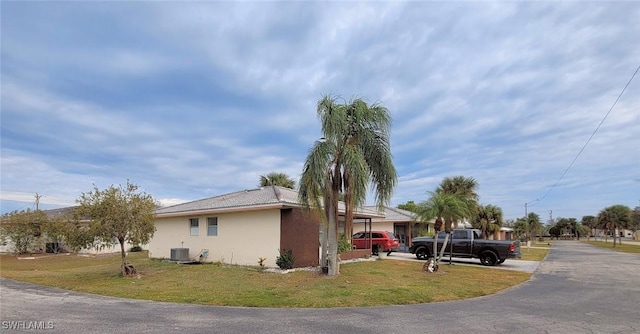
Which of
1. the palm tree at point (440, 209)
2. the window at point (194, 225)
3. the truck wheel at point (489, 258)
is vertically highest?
the palm tree at point (440, 209)

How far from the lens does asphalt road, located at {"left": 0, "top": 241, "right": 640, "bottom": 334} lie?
24.9 ft

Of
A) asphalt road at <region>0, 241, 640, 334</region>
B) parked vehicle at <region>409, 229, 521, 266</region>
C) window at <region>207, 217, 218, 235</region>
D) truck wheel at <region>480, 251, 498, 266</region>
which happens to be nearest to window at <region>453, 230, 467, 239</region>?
parked vehicle at <region>409, 229, 521, 266</region>

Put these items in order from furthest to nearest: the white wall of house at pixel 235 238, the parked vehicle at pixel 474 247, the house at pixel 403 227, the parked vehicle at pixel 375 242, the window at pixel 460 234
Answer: the house at pixel 403 227 < the parked vehicle at pixel 375 242 < the window at pixel 460 234 < the parked vehicle at pixel 474 247 < the white wall of house at pixel 235 238

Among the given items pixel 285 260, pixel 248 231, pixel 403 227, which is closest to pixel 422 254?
pixel 285 260

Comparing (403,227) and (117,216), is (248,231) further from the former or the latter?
(403,227)

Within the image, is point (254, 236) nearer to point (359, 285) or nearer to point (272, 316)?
point (359, 285)

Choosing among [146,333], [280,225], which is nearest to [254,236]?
[280,225]

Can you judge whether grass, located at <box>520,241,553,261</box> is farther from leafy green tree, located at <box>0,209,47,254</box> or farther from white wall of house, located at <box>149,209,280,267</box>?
leafy green tree, located at <box>0,209,47,254</box>

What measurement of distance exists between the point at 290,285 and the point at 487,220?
3635cm

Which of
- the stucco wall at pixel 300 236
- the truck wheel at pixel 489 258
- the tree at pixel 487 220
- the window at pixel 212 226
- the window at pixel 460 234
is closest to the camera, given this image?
the stucco wall at pixel 300 236

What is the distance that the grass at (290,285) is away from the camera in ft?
34.9

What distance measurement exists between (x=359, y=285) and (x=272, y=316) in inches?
195

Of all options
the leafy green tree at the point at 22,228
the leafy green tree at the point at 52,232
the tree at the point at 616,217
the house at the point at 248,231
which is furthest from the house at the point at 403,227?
the tree at the point at 616,217

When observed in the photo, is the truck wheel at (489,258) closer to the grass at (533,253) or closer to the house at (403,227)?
the grass at (533,253)
